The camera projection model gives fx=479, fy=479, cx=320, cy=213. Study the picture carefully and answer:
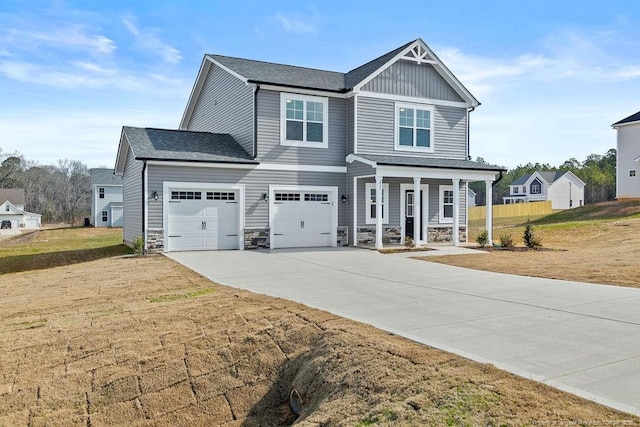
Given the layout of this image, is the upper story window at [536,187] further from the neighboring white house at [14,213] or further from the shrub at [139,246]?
the neighboring white house at [14,213]

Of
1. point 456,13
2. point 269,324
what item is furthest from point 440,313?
point 456,13

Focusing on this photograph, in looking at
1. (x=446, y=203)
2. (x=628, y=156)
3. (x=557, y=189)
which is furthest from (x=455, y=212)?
(x=557, y=189)

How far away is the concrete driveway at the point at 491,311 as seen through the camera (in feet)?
15.3

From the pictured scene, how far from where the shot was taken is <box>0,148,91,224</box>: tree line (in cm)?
7081

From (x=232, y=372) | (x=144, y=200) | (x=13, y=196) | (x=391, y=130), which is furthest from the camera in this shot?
(x=13, y=196)

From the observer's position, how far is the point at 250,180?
18031mm

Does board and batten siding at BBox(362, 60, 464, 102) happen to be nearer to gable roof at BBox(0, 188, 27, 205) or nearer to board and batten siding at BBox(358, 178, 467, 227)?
board and batten siding at BBox(358, 178, 467, 227)

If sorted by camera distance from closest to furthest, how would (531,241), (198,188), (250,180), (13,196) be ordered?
(198,188), (250,180), (531,241), (13,196)

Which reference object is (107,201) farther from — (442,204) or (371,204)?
(442,204)

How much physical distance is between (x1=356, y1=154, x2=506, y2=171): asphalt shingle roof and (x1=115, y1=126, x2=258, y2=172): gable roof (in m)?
4.83

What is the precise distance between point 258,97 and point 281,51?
7.27 m

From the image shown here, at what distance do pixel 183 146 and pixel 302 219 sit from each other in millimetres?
5335

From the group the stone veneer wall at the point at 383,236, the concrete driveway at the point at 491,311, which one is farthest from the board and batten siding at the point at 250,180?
the concrete driveway at the point at 491,311

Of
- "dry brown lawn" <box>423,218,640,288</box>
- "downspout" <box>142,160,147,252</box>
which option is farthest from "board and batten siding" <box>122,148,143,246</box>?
"dry brown lawn" <box>423,218,640,288</box>
